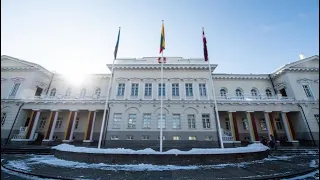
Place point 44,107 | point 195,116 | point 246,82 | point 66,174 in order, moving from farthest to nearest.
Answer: point 246,82
point 44,107
point 195,116
point 66,174

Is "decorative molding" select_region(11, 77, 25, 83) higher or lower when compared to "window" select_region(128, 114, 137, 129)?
higher

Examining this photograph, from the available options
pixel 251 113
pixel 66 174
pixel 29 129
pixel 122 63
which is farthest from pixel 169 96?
pixel 29 129

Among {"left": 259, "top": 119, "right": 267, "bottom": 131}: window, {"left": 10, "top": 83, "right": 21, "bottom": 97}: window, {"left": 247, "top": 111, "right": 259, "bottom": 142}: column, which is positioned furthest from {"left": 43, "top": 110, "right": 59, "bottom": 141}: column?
{"left": 259, "top": 119, "right": 267, "bottom": 131}: window

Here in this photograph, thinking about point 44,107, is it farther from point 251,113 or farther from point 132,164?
point 251,113

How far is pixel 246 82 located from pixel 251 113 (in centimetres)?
681

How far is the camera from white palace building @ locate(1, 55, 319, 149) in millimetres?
21531

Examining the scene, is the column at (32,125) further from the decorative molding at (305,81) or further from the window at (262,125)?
the decorative molding at (305,81)

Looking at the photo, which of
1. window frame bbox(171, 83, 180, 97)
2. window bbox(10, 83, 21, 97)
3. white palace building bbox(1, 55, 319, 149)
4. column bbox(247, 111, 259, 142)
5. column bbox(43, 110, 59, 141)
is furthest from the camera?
window bbox(10, 83, 21, 97)

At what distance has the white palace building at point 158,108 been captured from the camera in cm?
2153

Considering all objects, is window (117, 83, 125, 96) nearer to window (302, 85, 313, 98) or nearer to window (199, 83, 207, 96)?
window (199, 83, 207, 96)

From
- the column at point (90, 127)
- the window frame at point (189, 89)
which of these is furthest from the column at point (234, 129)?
the column at point (90, 127)

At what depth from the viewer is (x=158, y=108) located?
2248 cm

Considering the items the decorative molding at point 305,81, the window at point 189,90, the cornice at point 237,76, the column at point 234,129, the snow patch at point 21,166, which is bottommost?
→ the snow patch at point 21,166

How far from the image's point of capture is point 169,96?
2311 centimetres
